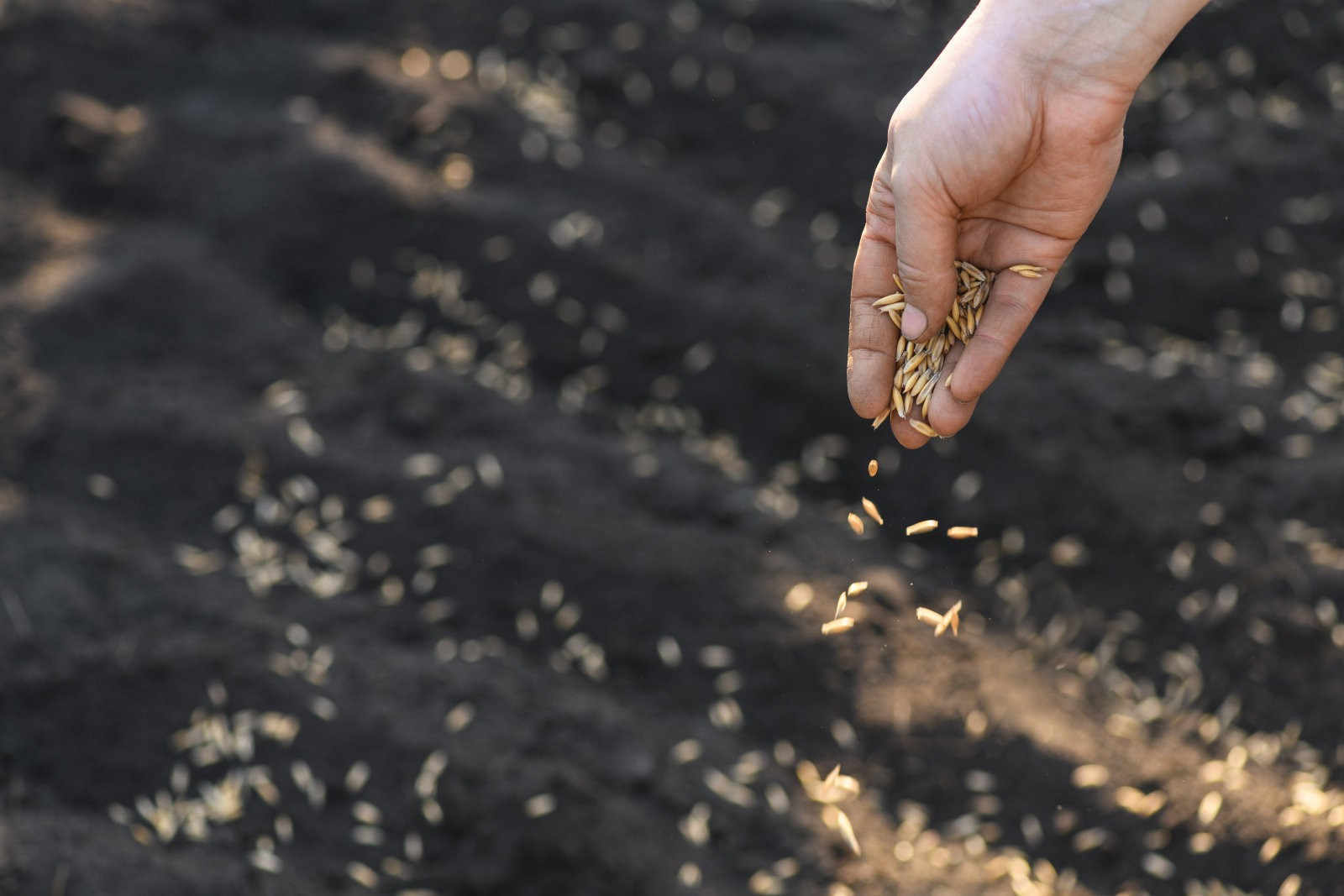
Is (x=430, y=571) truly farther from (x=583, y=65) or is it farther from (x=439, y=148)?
(x=583, y=65)

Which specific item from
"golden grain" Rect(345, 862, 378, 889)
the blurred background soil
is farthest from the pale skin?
"golden grain" Rect(345, 862, 378, 889)

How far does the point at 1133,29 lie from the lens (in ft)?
5.54

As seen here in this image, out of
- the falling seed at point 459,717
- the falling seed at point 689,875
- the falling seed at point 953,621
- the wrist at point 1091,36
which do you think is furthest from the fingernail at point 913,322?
the falling seed at point 459,717

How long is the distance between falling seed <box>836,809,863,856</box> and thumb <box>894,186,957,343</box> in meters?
1.01

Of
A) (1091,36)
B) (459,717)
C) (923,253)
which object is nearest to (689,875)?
(459,717)

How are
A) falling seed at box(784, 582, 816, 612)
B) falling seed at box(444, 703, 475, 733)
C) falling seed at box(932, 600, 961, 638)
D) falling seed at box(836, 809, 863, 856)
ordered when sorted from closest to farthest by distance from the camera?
1. falling seed at box(932, 600, 961, 638)
2. falling seed at box(836, 809, 863, 856)
3. falling seed at box(444, 703, 475, 733)
4. falling seed at box(784, 582, 816, 612)

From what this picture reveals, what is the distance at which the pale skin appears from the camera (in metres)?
1.70

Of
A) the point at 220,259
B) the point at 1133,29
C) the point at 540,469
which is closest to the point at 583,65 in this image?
the point at 220,259

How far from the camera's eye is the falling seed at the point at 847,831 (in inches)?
86.0

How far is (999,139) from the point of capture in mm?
1714

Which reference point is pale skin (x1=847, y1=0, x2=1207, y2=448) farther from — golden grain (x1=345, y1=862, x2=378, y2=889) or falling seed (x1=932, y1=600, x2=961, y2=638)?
golden grain (x1=345, y1=862, x2=378, y2=889)

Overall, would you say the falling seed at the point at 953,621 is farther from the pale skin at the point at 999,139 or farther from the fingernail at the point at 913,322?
the fingernail at the point at 913,322

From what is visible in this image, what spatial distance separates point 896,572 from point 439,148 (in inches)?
73.3

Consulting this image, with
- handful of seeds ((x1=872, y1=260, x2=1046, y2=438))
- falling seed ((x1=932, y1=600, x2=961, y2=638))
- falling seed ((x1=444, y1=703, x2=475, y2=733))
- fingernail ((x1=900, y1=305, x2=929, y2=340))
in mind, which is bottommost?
falling seed ((x1=444, y1=703, x2=475, y2=733))
